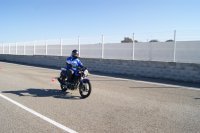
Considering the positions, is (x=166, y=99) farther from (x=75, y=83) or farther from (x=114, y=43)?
(x=114, y=43)

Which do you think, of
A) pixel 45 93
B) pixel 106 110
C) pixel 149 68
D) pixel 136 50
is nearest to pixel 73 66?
pixel 45 93

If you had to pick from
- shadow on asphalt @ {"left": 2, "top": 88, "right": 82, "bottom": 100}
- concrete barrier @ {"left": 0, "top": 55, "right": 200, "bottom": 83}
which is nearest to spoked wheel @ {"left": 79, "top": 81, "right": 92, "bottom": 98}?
shadow on asphalt @ {"left": 2, "top": 88, "right": 82, "bottom": 100}

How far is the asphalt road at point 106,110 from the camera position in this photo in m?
7.11

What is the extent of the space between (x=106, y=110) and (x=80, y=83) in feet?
8.83

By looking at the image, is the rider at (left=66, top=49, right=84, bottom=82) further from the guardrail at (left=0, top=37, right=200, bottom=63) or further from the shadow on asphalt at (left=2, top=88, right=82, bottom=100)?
the guardrail at (left=0, top=37, right=200, bottom=63)

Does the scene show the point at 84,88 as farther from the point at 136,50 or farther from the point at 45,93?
the point at 136,50

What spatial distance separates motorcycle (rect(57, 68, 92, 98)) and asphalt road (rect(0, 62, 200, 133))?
23 cm

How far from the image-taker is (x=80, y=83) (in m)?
11.4

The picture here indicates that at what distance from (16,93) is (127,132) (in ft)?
21.4

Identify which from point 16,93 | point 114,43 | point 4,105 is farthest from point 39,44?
point 4,105

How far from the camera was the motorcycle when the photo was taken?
11219 mm

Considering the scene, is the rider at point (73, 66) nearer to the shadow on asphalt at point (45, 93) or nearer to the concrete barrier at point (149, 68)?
the shadow on asphalt at point (45, 93)

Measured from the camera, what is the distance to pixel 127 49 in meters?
23.1

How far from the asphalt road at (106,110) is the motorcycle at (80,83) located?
0.23 metres
